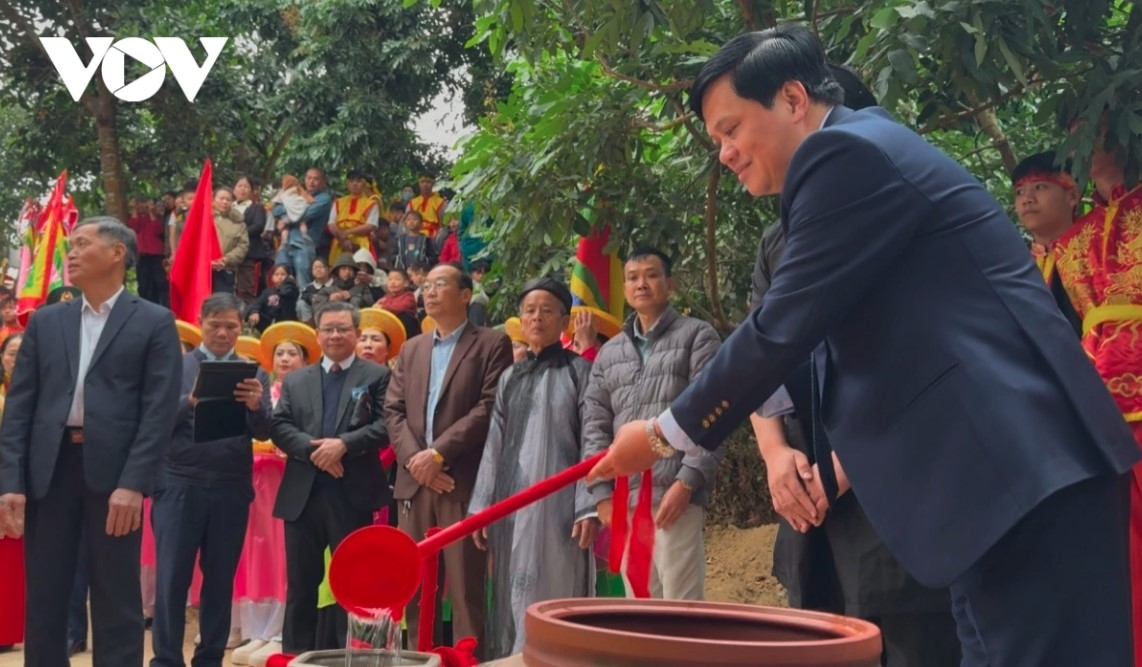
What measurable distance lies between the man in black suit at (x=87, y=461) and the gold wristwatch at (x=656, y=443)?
310 centimetres

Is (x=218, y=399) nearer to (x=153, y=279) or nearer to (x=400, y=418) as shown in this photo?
(x=400, y=418)

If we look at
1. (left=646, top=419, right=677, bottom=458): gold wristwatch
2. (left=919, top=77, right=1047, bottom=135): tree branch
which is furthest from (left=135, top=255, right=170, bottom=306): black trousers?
(left=646, top=419, right=677, bottom=458): gold wristwatch

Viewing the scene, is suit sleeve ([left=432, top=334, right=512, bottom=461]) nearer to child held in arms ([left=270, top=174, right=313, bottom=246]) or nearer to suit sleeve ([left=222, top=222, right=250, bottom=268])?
suit sleeve ([left=222, top=222, right=250, bottom=268])

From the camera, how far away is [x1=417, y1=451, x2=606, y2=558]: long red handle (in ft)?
7.79

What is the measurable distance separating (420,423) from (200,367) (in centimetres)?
103

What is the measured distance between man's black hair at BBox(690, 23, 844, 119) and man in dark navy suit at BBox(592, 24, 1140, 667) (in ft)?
0.30

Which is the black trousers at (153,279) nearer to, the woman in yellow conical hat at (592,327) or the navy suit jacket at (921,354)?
the woman in yellow conical hat at (592,327)

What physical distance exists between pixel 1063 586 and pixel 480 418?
430cm

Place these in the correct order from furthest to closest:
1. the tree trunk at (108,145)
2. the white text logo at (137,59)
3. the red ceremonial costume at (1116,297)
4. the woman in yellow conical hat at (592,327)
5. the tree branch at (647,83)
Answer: the tree trunk at (108,145), the white text logo at (137,59), the woman in yellow conical hat at (592,327), the tree branch at (647,83), the red ceremonial costume at (1116,297)

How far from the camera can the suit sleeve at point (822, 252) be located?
2082 millimetres

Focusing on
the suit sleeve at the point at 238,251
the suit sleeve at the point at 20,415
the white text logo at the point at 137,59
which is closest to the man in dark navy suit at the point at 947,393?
the suit sleeve at the point at 20,415

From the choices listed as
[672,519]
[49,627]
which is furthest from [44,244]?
[672,519]

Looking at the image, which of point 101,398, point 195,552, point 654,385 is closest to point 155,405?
point 101,398

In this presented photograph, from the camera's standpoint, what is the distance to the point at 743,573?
789cm
